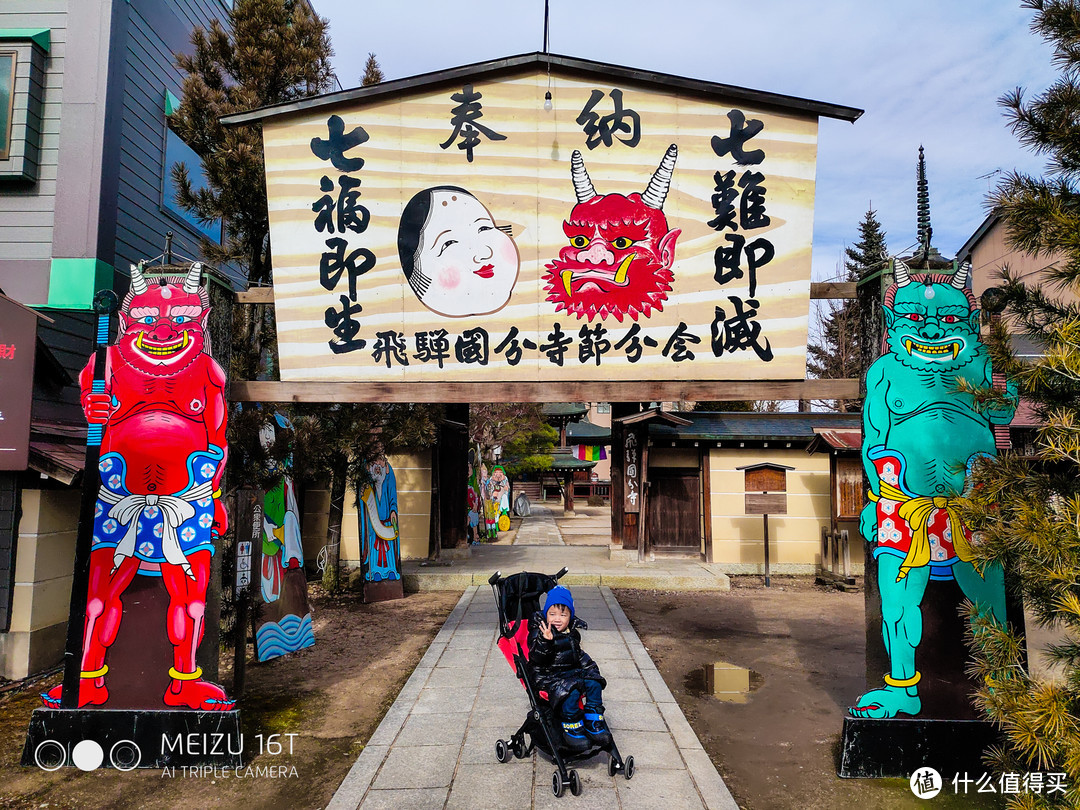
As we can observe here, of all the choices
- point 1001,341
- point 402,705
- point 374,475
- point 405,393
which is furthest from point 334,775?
point 374,475

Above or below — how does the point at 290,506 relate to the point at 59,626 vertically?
above

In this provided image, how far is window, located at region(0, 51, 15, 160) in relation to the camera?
8.90 m

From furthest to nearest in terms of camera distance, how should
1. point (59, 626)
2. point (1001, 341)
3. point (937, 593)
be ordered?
point (59, 626) → point (937, 593) → point (1001, 341)

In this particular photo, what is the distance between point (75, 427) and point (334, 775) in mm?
6238

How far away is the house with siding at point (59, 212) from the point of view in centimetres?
760

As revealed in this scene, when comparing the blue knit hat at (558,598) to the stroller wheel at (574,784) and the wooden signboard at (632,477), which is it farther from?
the wooden signboard at (632,477)

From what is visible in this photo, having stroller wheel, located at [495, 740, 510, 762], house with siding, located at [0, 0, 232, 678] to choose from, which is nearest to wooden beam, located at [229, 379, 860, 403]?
stroller wheel, located at [495, 740, 510, 762]

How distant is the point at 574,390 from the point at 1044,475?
346cm

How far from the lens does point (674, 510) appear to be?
1570 cm

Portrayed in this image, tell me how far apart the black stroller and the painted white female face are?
2529 mm

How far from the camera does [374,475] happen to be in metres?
11.9

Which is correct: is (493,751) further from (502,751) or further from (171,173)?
(171,173)

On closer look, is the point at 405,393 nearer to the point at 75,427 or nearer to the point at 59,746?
the point at 59,746

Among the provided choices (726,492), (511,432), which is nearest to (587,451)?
(511,432)
